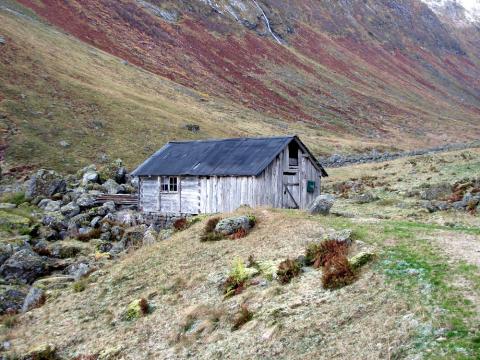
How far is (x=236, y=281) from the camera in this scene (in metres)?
16.9

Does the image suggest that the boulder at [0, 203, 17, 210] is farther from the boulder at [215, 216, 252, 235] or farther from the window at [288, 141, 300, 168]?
the boulder at [215, 216, 252, 235]

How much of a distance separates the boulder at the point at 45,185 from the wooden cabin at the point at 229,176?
776 cm

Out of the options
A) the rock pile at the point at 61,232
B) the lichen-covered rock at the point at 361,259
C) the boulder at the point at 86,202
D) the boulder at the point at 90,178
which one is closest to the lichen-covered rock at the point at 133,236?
the rock pile at the point at 61,232

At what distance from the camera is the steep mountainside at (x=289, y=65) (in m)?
89.2

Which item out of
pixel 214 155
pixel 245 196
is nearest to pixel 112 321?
pixel 245 196

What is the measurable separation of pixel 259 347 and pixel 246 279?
406 centimetres

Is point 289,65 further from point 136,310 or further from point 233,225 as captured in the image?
point 136,310

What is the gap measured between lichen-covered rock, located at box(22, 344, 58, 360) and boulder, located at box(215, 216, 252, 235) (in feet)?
27.3

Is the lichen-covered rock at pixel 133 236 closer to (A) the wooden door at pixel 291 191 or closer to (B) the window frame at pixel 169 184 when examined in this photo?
(B) the window frame at pixel 169 184

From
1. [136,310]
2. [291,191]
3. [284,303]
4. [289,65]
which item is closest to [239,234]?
[136,310]

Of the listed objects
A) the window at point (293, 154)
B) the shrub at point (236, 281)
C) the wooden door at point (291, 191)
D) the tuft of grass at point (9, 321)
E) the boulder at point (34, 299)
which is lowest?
the tuft of grass at point (9, 321)

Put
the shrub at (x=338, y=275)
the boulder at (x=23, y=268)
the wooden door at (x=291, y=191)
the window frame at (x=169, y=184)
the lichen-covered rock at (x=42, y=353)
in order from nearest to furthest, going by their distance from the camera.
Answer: the shrub at (x=338, y=275)
the lichen-covered rock at (x=42, y=353)
the boulder at (x=23, y=268)
the wooden door at (x=291, y=191)
the window frame at (x=169, y=184)

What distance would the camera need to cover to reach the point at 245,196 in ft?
100

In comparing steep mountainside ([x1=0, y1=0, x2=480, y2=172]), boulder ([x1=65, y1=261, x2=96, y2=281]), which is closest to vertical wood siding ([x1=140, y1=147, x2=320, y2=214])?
boulder ([x1=65, y1=261, x2=96, y2=281])
